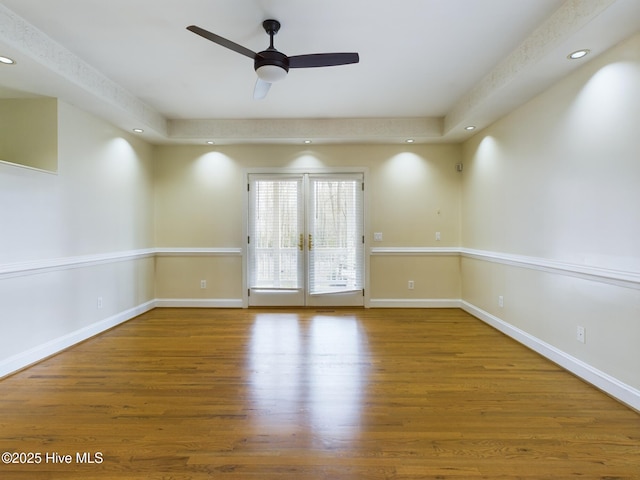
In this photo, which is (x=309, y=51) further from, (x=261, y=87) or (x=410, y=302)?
(x=410, y=302)

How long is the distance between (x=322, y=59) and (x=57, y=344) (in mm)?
3606

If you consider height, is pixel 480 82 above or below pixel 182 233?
above

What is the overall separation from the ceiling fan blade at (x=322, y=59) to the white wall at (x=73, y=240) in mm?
2525

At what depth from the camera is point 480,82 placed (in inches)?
130

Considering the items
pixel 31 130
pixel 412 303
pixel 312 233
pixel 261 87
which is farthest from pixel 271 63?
pixel 412 303

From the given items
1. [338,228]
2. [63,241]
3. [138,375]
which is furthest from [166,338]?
[338,228]

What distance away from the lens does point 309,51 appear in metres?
2.75

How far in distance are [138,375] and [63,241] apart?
1.66m

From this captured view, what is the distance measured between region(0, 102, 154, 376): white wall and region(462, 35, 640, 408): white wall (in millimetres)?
4723

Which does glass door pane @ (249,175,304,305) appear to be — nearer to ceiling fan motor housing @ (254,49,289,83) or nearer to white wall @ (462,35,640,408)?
ceiling fan motor housing @ (254,49,289,83)

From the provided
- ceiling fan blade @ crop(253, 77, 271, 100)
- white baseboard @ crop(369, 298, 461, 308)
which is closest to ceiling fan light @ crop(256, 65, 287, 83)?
ceiling fan blade @ crop(253, 77, 271, 100)

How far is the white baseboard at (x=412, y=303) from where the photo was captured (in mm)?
4797

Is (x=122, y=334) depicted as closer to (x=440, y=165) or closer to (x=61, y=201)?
(x=61, y=201)

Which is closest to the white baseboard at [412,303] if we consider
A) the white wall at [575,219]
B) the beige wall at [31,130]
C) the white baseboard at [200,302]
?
the white wall at [575,219]
